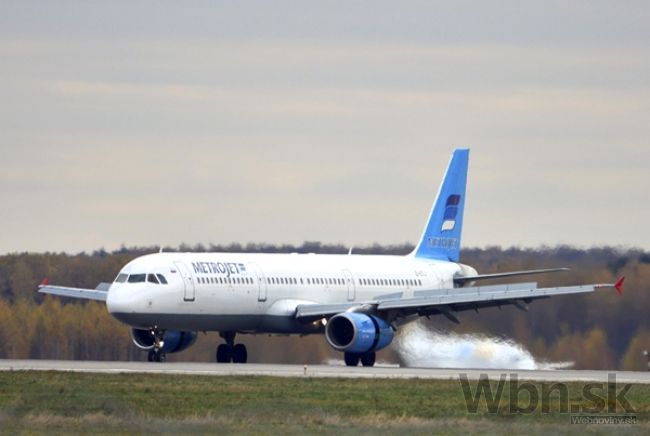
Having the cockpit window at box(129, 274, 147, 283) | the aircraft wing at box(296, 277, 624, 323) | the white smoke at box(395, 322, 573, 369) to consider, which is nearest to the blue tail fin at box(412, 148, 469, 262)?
the white smoke at box(395, 322, 573, 369)

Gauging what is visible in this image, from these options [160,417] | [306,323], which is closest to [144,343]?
[306,323]

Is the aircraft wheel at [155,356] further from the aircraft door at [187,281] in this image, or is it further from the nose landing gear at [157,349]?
the aircraft door at [187,281]

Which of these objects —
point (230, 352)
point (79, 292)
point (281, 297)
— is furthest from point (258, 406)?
point (79, 292)

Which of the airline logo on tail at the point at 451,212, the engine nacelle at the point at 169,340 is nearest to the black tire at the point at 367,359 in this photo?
the engine nacelle at the point at 169,340

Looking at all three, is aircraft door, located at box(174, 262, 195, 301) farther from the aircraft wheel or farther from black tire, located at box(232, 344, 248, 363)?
black tire, located at box(232, 344, 248, 363)

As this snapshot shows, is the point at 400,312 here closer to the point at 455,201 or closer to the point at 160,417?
the point at 455,201

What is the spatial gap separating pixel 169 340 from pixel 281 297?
4.41 metres

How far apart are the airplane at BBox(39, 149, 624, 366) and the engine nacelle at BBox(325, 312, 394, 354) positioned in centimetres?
4

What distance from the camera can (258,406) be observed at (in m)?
36.8

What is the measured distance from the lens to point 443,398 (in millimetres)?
40438

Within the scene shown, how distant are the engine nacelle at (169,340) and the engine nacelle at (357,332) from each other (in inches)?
218

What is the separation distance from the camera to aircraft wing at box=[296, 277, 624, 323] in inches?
2379

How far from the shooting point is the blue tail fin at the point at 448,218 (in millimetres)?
73000

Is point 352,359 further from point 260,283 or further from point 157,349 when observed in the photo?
point 157,349
